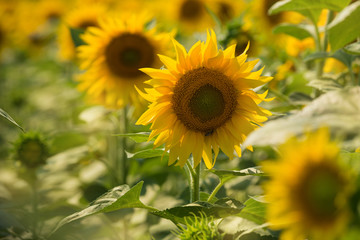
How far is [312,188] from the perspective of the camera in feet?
1.73

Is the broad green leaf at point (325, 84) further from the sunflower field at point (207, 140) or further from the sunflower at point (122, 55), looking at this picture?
the sunflower at point (122, 55)

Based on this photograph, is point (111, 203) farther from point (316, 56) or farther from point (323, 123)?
point (316, 56)

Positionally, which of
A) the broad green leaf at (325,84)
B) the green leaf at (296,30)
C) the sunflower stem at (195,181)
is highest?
the green leaf at (296,30)

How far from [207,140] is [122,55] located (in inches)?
33.0

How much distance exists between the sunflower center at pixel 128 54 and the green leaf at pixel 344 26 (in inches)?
31.7

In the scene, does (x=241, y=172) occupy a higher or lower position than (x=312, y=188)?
lower

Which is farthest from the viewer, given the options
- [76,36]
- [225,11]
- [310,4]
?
[225,11]

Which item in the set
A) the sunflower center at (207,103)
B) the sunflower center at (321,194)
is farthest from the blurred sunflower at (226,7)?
the sunflower center at (321,194)

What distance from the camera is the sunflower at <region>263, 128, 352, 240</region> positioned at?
51 cm

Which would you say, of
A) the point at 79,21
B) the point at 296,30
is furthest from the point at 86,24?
the point at 296,30

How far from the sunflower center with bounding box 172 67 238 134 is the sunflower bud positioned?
73 cm

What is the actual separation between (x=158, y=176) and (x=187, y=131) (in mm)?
769

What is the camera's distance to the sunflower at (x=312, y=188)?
1.68 ft

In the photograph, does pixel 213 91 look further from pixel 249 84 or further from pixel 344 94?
pixel 344 94
